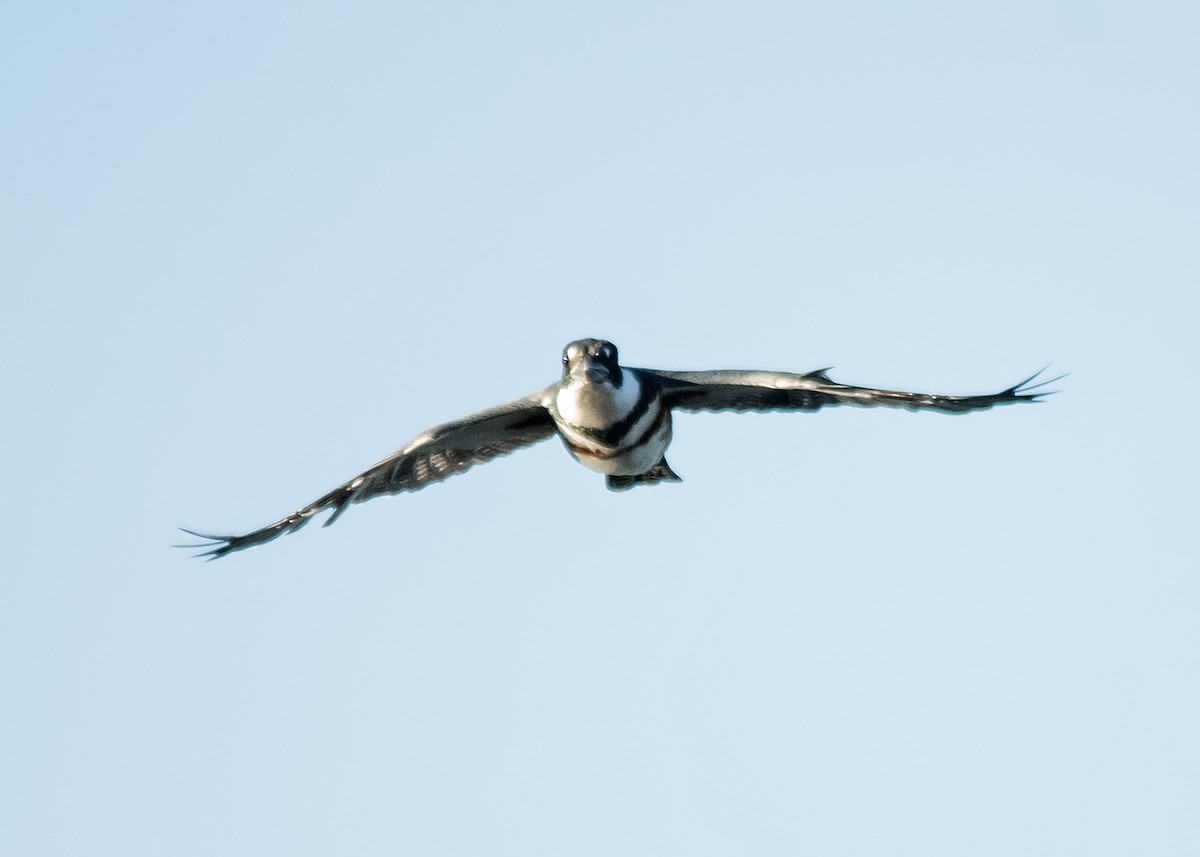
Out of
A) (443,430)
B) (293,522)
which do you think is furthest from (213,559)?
(443,430)

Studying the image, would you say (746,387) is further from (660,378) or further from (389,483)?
(389,483)

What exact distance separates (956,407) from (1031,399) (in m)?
0.84

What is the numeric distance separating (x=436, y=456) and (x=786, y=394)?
4485mm

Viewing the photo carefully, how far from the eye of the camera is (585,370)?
20.8 metres

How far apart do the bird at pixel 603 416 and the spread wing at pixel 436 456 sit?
1 cm

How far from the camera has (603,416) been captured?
20938 mm

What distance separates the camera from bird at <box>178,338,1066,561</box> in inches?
814

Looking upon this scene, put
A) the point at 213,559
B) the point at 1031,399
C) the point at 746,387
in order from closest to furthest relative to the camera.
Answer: the point at 1031,399 → the point at 746,387 → the point at 213,559

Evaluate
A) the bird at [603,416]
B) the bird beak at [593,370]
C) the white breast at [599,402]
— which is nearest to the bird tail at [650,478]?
the bird at [603,416]

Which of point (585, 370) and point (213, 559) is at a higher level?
point (585, 370)

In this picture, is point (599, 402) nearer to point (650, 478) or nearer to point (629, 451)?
point (629, 451)

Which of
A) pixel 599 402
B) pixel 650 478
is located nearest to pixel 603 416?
pixel 599 402

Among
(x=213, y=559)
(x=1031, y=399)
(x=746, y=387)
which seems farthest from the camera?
(x=213, y=559)

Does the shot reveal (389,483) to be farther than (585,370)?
Yes
